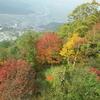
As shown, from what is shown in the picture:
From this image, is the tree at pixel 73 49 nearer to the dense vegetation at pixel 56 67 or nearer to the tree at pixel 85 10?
the dense vegetation at pixel 56 67

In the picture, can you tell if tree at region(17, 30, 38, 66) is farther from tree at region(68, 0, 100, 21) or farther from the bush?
tree at region(68, 0, 100, 21)

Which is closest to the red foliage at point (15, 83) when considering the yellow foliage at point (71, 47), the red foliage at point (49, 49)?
the red foliage at point (49, 49)

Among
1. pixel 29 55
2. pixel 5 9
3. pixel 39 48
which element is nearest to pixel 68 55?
pixel 39 48

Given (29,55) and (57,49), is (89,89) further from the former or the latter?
(29,55)

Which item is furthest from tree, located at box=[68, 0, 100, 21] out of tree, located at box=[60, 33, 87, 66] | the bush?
the bush

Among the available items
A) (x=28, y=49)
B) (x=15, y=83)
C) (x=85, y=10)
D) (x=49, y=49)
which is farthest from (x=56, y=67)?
(x=85, y=10)

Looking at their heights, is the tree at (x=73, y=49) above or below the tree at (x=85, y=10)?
below

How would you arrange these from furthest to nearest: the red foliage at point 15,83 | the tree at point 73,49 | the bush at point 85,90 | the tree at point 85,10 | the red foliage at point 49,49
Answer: the tree at point 85,10 → the red foliage at point 49,49 → the tree at point 73,49 → the red foliage at point 15,83 → the bush at point 85,90

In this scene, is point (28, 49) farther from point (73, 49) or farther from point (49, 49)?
point (73, 49)
